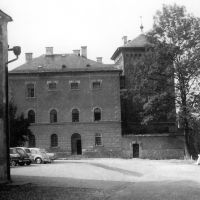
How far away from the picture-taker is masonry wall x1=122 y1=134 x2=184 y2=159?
51.0m

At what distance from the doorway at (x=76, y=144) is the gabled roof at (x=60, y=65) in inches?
333

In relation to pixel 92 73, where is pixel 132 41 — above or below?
above

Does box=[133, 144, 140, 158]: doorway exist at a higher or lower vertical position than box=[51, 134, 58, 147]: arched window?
lower

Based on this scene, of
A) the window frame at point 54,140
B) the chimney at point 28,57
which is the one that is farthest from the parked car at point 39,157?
the chimney at point 28,57

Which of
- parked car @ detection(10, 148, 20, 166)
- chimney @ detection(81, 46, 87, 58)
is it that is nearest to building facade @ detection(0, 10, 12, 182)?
parked car @ detection(10, 148, 20, 166)

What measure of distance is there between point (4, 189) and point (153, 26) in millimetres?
33150

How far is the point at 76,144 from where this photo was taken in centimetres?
5500

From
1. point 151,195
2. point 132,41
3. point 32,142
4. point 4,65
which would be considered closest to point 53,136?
point 32,142

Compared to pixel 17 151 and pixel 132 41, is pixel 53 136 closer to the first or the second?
pixel 132 41

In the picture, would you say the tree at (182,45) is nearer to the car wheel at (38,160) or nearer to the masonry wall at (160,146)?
the masonry wall at (160,146)

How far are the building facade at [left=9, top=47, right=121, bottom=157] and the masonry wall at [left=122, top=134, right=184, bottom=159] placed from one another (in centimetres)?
365

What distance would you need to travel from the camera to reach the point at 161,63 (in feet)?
152

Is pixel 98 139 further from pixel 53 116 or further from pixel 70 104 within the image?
pixel 53 116

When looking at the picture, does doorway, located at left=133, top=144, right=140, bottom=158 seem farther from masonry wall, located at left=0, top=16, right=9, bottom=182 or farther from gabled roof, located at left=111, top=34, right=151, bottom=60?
masonry wall, located at left=0, top=16, right=9, bottom=182
